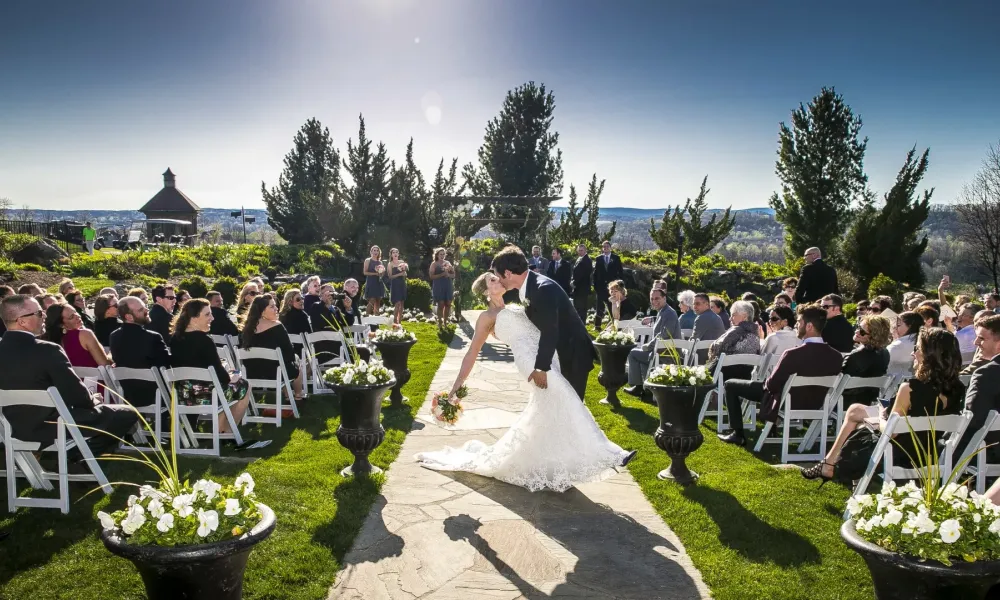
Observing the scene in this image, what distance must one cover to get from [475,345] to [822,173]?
33.4 m

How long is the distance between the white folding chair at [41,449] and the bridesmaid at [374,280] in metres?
8.66

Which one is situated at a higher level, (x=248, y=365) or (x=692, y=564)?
(x=248, y=365)

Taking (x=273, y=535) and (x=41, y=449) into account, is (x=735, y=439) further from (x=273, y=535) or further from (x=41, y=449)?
(x=41, y=449)

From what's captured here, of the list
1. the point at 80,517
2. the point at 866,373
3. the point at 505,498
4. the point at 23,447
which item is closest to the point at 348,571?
the point at 505,498

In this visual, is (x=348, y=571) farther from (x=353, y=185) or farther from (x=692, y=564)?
(x=353, y=185)

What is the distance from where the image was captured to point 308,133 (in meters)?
40.4

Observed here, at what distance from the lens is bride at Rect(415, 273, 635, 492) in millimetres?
5203

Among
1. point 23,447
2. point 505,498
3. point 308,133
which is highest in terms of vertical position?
point 308,133

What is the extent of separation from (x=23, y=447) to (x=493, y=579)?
3.46 metres

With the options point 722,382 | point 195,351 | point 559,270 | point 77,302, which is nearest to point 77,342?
point 195,351

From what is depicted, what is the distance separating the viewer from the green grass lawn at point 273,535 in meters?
3.59

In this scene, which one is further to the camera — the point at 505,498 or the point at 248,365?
the point at 248,365

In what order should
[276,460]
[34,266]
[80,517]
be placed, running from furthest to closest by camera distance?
[34,266] → [276,460] → [80,517]

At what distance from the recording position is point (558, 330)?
523cm
